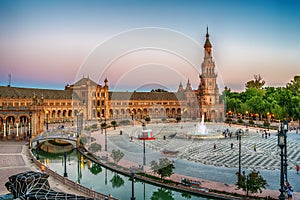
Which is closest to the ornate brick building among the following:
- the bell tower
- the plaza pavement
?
the bell tower

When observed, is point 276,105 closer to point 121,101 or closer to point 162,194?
point 121,101

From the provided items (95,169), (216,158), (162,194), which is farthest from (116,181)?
(216,158)

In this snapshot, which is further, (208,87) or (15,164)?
(208,87)

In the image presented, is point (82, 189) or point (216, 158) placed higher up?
point (82, 189)

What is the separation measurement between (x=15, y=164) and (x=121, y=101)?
252 ft

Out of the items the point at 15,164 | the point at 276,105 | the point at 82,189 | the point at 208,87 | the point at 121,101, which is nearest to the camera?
the point at 82,189

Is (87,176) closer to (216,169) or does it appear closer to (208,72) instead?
(216,169)

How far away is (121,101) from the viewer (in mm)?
105375

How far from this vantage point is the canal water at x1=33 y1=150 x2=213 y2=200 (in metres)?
25.0

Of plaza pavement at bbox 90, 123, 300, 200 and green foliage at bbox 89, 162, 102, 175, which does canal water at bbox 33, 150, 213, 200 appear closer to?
green foliage at bbox 89, 162, 102, 175

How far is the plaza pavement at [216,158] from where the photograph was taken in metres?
25.9

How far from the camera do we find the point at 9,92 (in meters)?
74.5

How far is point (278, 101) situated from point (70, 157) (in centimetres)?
6618

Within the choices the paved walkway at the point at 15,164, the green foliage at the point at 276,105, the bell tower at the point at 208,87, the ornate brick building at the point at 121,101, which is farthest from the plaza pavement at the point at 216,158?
the bell tower at the point at 208,87
